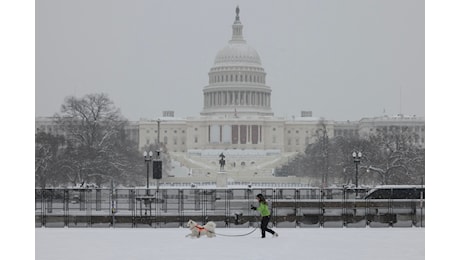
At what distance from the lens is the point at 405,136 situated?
6662cm

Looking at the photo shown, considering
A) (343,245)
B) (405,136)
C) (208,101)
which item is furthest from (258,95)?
(343,245)

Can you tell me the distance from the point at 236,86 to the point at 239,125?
10.8m

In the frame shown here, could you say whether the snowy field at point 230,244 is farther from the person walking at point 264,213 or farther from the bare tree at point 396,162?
the bare tree at point 396,162

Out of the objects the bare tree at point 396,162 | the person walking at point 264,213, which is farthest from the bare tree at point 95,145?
the person walking at point 264,213

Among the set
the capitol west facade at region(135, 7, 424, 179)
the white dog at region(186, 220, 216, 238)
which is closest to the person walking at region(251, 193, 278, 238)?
the white dog at region(186, 220, 216, 238)

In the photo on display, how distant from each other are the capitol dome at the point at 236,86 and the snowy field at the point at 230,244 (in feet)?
404

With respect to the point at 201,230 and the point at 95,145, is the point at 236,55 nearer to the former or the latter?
the point at 95,145

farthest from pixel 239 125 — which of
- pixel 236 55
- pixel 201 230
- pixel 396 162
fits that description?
pixel 201 230

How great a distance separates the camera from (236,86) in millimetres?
148750

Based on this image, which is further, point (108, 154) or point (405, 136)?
point (405, 136)
